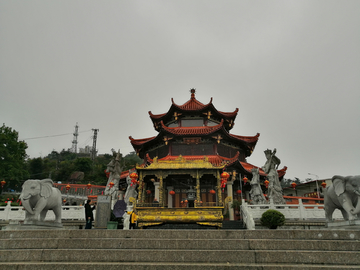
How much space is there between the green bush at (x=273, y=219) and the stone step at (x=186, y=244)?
22.3 ft

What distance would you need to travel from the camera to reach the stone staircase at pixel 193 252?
530cm

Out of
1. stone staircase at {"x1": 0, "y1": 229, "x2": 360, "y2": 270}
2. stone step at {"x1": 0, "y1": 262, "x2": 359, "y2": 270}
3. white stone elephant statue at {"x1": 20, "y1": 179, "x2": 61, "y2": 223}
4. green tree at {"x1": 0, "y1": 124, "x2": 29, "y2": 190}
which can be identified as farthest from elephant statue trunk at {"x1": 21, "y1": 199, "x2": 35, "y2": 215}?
green tree at {"x1": 0, "y1": 124, "x2": 29, "y2": 190}

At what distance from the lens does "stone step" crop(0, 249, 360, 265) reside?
17.7 ft

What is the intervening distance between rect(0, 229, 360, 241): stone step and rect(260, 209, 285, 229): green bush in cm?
624

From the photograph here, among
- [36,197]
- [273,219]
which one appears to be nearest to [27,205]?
[36,197]

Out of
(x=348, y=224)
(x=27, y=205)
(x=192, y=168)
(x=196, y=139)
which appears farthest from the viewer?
(x=196, y=139)

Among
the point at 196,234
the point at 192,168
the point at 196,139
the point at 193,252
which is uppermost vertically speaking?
the point at 196,139

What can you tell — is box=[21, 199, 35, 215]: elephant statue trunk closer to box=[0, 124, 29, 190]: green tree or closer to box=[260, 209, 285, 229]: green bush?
box=[260, 209, 285, 229]: green bush

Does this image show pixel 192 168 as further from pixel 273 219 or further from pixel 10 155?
pixel 10 155

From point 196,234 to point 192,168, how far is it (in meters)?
10.1

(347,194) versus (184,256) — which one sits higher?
(347,194)

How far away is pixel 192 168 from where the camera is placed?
56.0 ft

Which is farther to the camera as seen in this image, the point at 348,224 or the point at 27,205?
the point at 27,205

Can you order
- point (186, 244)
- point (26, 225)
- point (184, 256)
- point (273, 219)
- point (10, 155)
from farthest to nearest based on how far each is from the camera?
point (10, 155) < point (273, 219) < point (26, 225) < point (186, 244) < point (184, 256)
